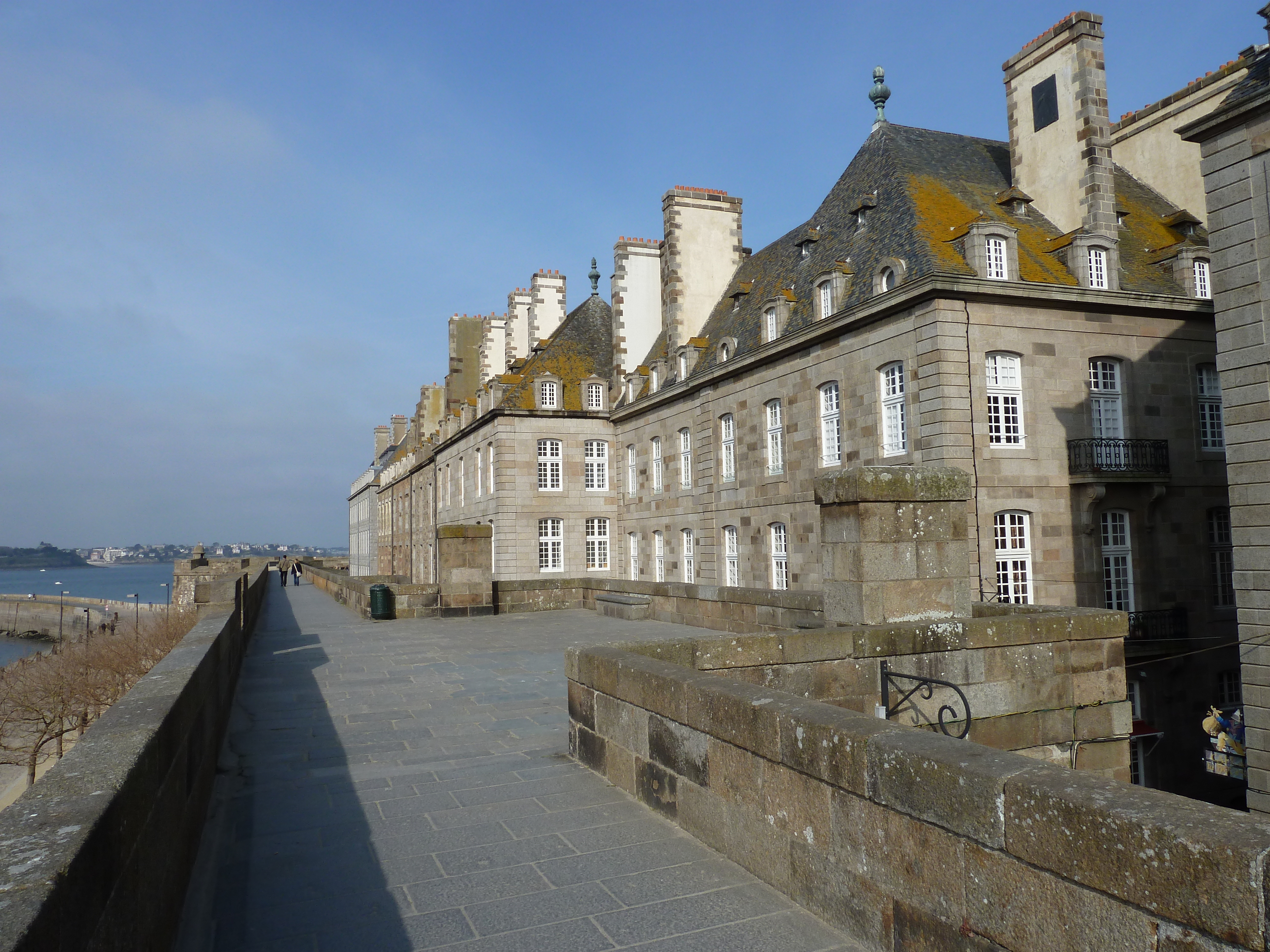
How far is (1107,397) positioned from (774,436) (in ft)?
28.1

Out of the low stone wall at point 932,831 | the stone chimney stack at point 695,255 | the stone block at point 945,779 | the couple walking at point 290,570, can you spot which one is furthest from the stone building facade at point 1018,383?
the couple walking at point 290,570

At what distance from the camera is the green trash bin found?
20.7 meters

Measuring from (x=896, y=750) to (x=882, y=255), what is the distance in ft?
69.0

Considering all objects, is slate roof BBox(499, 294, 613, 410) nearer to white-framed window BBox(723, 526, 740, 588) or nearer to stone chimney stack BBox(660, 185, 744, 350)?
stone chimney stack BBox(660, 185, 744, 350)

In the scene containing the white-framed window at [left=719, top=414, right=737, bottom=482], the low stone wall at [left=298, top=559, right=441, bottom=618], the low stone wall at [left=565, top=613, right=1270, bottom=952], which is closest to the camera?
the low stone wall at [left=565, top=613, right=1270, bottom=952]

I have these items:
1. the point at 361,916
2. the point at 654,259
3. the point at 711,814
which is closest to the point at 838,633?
the point at 711,814

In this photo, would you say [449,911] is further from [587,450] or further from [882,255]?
[587,450]

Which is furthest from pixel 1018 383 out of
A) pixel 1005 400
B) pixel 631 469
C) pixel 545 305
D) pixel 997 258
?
pixel 545 305

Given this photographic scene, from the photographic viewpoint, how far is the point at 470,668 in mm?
12555

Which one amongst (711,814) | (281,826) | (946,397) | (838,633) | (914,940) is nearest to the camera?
(914,940)

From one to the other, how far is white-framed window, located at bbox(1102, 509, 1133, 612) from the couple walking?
3815cm

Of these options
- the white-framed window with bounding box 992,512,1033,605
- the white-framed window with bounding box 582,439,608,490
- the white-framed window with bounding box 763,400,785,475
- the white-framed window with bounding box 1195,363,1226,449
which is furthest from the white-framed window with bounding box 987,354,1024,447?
the white-framed window with bounding box 582,439,608,490

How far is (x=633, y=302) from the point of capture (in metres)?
36.8

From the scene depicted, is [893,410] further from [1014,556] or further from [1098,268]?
[1098,268]
